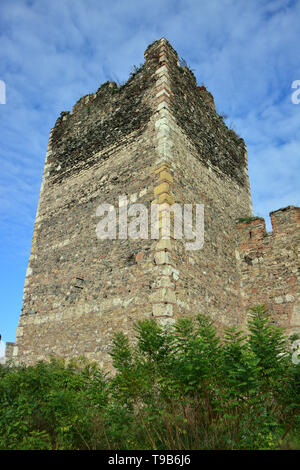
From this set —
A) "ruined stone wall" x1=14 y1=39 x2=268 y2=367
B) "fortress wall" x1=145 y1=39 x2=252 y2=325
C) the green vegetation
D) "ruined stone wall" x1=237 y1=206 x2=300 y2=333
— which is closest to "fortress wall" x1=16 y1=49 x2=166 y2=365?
"ruined stone wall" x1=14 y1=39 x2=268 y2=367

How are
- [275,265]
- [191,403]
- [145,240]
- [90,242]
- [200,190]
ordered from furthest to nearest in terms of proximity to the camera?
1. [275,265]
2. [200,190]
3. [90,242]
4. [145,240]
5. [191,403]

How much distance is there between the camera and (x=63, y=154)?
988 cm

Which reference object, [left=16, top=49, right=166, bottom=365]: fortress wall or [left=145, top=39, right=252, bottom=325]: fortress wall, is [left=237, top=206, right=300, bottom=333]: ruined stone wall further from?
[left=16, top=49, right=166, bottom=365]: fortress wall

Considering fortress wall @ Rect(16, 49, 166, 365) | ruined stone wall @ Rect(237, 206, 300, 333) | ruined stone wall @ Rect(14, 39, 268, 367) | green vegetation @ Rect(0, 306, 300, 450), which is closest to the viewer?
green vegetation @ Rect(0, 306, 300, 450)

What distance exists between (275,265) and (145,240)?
3.86 m

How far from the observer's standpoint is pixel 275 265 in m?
8.34

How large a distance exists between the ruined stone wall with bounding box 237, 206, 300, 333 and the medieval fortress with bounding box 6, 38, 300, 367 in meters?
0.03

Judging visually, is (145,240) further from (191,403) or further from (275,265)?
(275,265)

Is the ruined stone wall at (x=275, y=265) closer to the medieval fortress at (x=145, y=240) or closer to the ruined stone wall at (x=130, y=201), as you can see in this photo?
the medieval fortress at (x=145, y=240)

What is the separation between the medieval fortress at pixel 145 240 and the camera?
20.9 feet

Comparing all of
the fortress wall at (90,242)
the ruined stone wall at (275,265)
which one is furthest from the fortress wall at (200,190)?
the fortress wall at (90,242)

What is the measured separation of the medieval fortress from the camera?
251 inches

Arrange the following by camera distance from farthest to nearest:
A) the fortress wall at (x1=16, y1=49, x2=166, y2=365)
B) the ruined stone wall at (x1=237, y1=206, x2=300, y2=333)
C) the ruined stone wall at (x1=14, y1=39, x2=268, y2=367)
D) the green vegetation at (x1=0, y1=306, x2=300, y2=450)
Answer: the ruined stone wall at (x1=237, y1=206, x2=300, y2=333), the fortress wall at (x1=16, y1=49, x2=166, y2=365), the ruined stone wall at (x1=14, y1=39, x2=268, y2=367), the green vegetation at (x1=0, y1=306, x2=300, y2=450)

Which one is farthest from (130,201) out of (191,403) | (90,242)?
(191,403)
